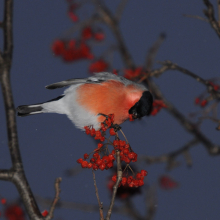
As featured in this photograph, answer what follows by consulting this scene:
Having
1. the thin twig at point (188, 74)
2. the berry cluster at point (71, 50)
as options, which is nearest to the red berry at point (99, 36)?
the berry cluster at point (71, 50)

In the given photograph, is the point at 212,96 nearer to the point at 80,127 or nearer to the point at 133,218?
the point at 80,127

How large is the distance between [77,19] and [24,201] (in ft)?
4.96

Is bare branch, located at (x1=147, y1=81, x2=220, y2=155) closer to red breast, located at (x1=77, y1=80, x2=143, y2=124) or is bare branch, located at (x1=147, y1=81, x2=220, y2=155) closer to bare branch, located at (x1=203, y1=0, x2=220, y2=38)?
red breast, located at (x1=77, y1=80, x2=143, y2=124)

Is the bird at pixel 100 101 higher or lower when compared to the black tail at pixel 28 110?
lower

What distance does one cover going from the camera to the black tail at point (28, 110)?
1764 millimetres

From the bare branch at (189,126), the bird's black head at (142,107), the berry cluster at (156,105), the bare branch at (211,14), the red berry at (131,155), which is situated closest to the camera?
the red berry at (131,155)

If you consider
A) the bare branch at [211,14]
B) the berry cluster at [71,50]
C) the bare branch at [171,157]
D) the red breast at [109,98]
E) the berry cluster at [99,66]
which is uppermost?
the berry cluster at [71,50]

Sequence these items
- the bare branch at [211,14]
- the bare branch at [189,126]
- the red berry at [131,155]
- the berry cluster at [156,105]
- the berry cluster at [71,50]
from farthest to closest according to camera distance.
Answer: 1. the berry cluster at [71,50]
2. the bare branch at [189,126]
3. the berry cluster at [156,105]
4. the bare branch at [211,14]
5. the red berry at [131,155]

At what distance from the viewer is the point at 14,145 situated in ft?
5.11

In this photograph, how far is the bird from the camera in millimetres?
1618

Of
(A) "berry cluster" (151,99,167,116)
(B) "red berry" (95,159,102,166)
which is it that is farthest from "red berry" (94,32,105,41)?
(B) "red berry" (95,159,102,166)

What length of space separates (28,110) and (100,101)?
0.44 m

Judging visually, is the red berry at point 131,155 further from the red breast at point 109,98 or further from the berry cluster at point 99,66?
the berry cluster at point 99,66

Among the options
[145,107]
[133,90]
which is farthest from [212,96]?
[133,90]
